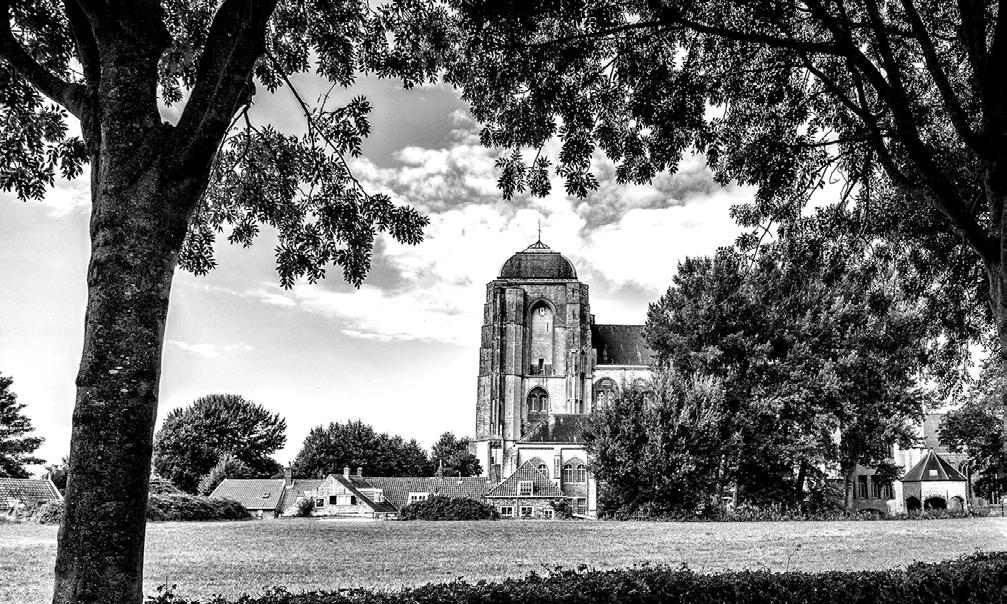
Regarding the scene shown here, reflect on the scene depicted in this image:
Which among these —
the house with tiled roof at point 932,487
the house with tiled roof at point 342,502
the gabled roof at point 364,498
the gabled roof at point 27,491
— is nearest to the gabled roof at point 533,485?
the house with tiled roof at point 342,502

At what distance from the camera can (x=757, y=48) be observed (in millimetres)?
10141

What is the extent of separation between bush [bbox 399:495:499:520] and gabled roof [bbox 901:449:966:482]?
44028mm

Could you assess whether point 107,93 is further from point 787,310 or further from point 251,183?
point 787,310

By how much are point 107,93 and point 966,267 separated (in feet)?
Result: 42.6

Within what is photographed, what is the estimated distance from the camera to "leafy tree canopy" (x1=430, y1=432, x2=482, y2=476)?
80125mm

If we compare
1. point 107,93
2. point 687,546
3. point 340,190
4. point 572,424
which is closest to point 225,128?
point 107,93

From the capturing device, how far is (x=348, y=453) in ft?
248

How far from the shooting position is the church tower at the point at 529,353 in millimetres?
69500

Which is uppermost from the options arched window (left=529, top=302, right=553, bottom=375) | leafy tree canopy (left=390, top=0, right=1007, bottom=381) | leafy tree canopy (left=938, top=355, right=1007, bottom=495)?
arched window (left=529, top=302, right=553, bottom=375)

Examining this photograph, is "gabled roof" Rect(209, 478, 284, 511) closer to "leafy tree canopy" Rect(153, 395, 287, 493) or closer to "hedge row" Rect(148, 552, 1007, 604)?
"leafy tree canopy" Rect(153, 395, 287, 493)

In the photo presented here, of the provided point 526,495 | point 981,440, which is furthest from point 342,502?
point 981,440

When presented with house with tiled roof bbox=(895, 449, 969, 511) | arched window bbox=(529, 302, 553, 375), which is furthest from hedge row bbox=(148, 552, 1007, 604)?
arched window bbox=(529, 302, 553, 375)

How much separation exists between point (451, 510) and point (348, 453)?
44344 millimetres

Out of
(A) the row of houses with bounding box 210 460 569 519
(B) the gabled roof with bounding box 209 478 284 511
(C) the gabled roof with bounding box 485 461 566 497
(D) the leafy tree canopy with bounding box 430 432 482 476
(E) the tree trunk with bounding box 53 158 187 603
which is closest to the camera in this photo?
(E) the tree trunk with bounding box 53 158 187 603
